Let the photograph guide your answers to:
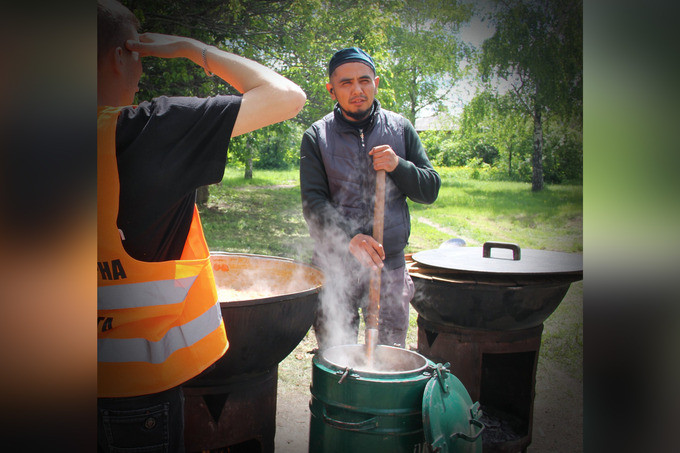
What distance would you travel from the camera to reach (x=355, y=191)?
2.95 meters

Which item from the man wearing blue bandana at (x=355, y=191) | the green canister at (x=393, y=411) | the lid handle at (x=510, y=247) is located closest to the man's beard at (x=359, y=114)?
the man wearing blue bandana at (x=355, y=191)

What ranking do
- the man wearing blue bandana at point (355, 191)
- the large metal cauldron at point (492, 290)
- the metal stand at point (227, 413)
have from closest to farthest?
the metal stand at point (227, 413), the large metal cauldron at point (492, 290), the man wearing blue bandana at point (355, 191)

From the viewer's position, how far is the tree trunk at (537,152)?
4066 millimetres

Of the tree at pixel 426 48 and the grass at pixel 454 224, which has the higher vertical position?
the tree at pixel 426 48

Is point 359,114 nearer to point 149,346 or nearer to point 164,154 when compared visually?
point 164,154

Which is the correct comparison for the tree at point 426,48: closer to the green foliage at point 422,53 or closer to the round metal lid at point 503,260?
the green foliage at point 422,53

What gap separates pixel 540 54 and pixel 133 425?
3305 millimetres

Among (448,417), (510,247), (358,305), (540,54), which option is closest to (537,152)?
(540,54)

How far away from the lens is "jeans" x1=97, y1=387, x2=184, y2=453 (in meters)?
1.55

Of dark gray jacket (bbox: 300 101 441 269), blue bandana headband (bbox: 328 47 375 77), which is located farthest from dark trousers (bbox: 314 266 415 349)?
blue bandana headband (bbox: 328 47 375 77)
